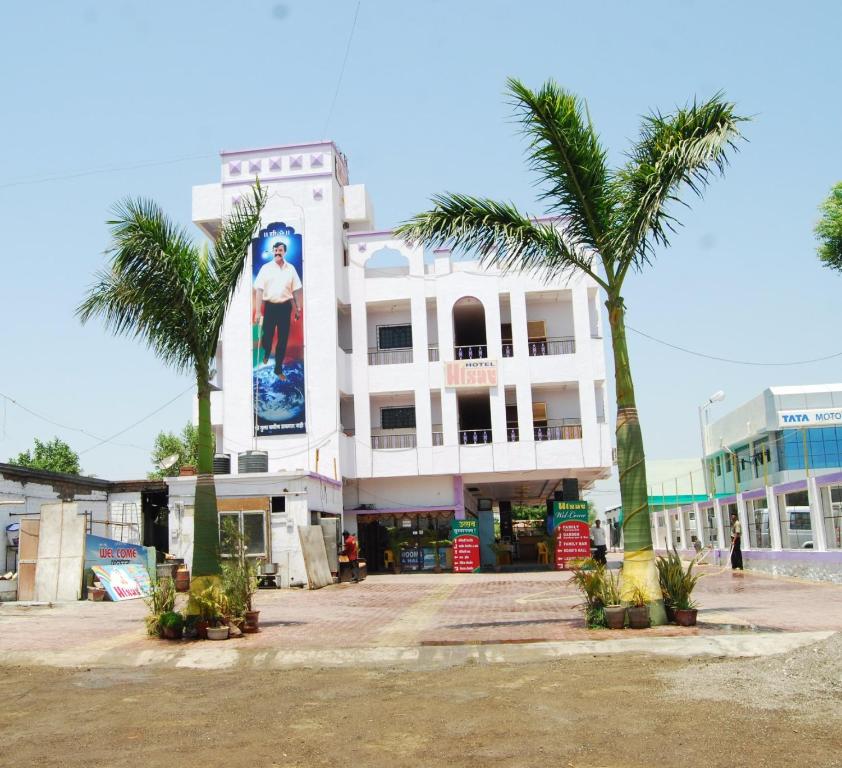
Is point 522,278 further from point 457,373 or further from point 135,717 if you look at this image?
point 135,717

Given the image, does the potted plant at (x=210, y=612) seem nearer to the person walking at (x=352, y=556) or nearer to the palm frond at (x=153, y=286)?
the palm frond at (x=153, y=286)

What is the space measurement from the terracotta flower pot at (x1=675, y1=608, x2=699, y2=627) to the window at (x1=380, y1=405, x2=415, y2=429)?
25.0m

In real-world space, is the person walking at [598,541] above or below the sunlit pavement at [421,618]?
above

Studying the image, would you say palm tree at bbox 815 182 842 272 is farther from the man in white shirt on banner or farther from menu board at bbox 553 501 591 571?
the man in white shirt on banner

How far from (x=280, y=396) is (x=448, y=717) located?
92.6ft

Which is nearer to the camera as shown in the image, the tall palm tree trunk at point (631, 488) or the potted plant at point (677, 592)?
the potted plant at point (677, 592)

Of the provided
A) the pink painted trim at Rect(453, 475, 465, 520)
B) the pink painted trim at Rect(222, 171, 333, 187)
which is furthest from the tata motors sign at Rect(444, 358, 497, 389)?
the pink painted trim at Rect(222, 171, 333, 187)

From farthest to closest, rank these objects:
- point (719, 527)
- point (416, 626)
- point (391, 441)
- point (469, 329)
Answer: point (469, 329)
point (391, 441)
point (719, 527)
point (416, 626)

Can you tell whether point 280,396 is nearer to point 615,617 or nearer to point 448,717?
point 615,617

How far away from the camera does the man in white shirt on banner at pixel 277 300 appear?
114 feet

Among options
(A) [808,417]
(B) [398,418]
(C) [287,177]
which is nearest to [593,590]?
(B) [398,418]

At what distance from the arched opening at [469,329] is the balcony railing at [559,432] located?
3.96 metres

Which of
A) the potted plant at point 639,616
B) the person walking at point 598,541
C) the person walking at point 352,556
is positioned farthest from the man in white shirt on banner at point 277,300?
the potted plant at point 639,616

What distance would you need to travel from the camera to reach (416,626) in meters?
14.0
